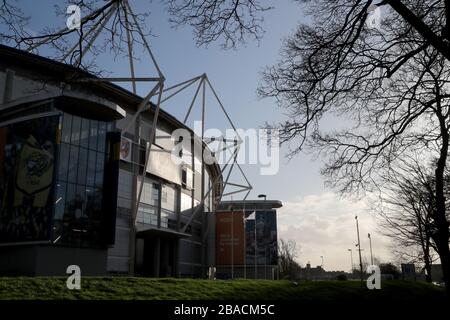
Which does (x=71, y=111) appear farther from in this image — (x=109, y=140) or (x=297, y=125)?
(x=297, y=125)

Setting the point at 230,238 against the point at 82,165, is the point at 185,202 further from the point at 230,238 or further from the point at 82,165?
the point at 82,165

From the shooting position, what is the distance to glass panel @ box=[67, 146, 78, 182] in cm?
3434

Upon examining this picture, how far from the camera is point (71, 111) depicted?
35062 mm

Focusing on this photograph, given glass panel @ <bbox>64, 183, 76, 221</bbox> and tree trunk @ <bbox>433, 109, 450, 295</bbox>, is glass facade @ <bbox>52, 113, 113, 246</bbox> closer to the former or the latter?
glass panel @ <bbox>64, 183, 76, 221</bbox>

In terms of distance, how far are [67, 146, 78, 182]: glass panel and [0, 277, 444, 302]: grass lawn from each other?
633 inches

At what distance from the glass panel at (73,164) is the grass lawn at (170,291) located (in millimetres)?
16071

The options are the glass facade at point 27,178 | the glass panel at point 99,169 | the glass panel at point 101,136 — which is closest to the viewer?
the glass facade at point 27,178

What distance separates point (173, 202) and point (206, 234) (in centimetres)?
1249

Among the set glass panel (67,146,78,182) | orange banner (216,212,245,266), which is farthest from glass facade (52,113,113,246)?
orange banner (216,212,245,266)

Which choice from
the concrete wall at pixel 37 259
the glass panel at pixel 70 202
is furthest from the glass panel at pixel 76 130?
the concrete wall at pixel 37 259

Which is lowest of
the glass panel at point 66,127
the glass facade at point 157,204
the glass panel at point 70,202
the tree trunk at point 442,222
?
the tree trunk at point 442,222

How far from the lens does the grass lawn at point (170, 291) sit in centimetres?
1502

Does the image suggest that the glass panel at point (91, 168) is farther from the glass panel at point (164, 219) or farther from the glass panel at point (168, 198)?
the glass panel at point (164, 219)

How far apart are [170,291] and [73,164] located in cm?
1942
